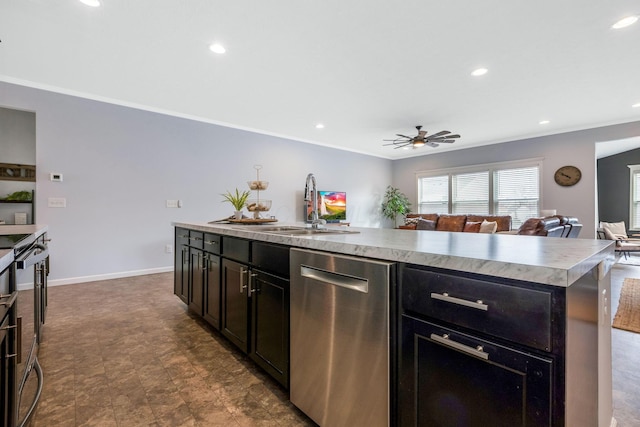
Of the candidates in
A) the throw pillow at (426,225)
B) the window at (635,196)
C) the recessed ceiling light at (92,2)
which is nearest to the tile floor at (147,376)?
the recessed ceiling light at (92,2)

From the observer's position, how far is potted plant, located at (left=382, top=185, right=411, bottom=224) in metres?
8.30

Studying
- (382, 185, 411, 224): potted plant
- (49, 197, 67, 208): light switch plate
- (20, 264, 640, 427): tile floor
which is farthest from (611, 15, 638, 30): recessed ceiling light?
(49, 197, 67, 208): light switch plate

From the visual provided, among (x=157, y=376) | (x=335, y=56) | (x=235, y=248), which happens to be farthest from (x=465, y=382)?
(x=335, y=56)

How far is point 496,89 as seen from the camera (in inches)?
155

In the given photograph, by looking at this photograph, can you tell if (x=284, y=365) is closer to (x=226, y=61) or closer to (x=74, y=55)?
(x=226, y=61)

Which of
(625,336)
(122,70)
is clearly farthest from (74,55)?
(625,336)

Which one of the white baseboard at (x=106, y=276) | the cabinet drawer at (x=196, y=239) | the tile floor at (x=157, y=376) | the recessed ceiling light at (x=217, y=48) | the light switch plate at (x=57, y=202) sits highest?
the recessed ceiling light at (x=217, y=48)

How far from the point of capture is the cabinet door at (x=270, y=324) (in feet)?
4.96

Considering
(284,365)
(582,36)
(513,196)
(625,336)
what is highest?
(582,36)

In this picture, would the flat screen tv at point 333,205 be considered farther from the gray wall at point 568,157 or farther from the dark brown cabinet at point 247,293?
the dark brown cabinet at point 247,293

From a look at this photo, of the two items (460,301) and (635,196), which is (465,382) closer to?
(460,301)

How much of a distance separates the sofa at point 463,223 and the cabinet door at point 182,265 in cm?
486

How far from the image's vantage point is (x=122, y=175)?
4.36 m

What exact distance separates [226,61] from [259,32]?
0.69m
